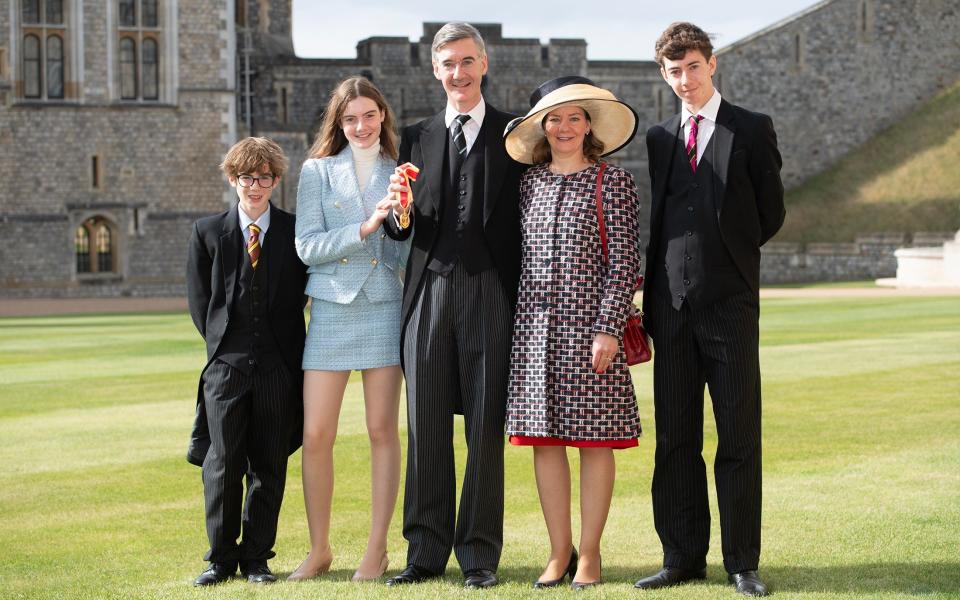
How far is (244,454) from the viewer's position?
5.69 meters

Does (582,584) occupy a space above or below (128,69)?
below

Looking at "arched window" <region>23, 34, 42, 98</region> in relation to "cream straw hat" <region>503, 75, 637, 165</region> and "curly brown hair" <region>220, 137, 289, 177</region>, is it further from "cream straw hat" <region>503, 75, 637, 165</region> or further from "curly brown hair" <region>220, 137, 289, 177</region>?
"cream straw hat" <region>503, 75, 637, 165</region>

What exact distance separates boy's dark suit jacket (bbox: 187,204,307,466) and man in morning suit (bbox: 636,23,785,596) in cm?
150

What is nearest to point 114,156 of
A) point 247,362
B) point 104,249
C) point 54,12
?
point 104,249

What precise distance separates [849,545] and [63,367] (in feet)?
34.7

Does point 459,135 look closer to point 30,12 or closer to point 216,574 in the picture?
point 216,574

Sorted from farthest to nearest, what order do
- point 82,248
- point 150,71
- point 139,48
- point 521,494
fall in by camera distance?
point 82,248, point 150,71, point 139,48, point 521,494

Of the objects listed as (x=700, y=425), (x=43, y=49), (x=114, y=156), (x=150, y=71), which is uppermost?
(x=43, y=49)

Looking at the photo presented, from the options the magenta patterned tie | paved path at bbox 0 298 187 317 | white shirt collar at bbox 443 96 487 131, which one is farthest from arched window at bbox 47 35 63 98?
the magenta patterned tie

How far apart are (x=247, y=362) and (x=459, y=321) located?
3.00 ft

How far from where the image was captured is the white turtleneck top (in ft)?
19.1

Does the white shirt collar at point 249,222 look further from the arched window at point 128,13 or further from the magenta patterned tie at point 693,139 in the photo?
the arched window at point 128,13

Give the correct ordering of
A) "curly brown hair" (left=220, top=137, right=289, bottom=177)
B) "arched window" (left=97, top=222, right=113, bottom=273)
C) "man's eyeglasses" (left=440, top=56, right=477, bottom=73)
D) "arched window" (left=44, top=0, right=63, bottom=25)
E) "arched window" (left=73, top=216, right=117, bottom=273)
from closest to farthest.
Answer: "man's eyeglasses" (left=440, top=56, right=477, bottom=73), "curly brown hair" (left=220, top=137, right=289, bottom=177), "arched window" (left=44, top=0, right=63, bottom=25), "arched window" (left=73, top=216, right=117, bottom=273), "arched window" (left=97, top=222, right=113, bottom=273)

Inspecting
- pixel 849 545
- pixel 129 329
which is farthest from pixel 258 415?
pixel 129 329
